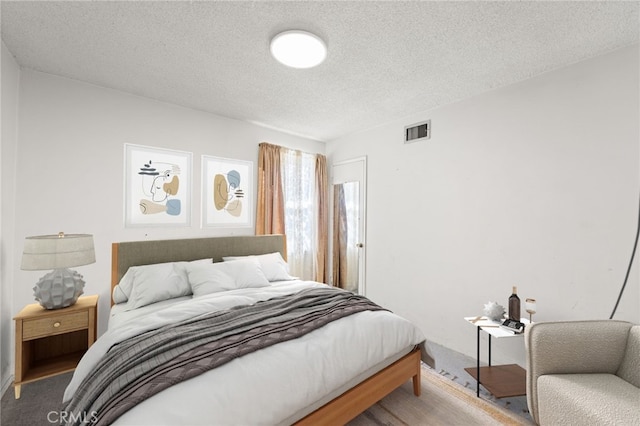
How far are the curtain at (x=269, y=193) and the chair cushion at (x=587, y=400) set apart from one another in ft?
9.90

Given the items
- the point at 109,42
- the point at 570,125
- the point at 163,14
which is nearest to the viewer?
the point at 163,14

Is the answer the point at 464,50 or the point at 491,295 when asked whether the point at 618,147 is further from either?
the point at 491,295

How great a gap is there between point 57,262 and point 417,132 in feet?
11.8

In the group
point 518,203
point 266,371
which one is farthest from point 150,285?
point 518,203

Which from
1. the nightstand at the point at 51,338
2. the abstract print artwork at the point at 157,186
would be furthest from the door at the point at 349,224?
the nightstand at the point at 51,338

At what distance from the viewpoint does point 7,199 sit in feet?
6.83

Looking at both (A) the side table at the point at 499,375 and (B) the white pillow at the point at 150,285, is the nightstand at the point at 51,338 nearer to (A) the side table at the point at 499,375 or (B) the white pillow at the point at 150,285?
(B) the white pillow at the point at 150,285

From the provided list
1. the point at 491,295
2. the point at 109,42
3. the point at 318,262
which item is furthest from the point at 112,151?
the point at 491,295

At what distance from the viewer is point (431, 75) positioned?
7.79 ft

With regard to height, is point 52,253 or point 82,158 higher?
point 82,158

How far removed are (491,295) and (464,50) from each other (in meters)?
2.15

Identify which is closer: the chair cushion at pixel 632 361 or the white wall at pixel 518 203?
the chair cushion at pixel 632 361

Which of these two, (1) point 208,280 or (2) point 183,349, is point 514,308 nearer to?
(2) point 183,349

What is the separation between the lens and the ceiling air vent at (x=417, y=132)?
314cm
